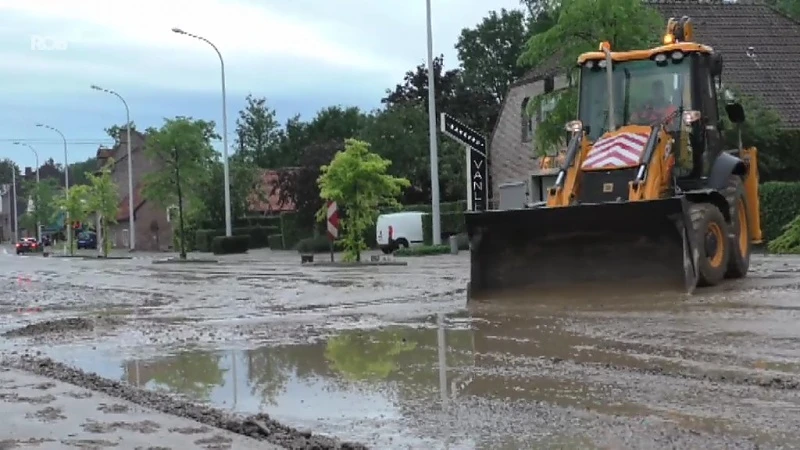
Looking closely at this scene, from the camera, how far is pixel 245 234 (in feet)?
217

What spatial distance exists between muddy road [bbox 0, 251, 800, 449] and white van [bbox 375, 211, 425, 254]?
99.6 feet

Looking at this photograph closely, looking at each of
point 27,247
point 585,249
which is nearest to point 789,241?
point 585,249

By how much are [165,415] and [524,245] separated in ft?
24.9

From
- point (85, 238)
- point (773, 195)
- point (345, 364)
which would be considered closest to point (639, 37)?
point (773, 195)

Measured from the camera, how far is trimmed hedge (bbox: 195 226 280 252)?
65531mm

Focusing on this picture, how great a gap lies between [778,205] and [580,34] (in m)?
7.49

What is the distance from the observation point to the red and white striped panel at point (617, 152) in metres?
14.2

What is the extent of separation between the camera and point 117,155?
10512 cm

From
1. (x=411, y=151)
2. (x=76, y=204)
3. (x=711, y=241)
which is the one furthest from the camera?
(x=76, y=204)

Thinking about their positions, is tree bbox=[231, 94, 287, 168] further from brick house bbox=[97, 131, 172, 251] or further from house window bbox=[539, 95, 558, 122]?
house window bbox=[539, 95, 558, 122]

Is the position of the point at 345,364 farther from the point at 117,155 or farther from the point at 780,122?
the point at 117,155

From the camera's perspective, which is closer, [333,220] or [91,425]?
[91,425]

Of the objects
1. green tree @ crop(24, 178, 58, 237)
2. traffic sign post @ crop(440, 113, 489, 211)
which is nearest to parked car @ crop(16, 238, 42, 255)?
green tree @ crop(24, 178, 58, 237)

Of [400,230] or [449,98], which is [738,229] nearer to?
[400,230]
